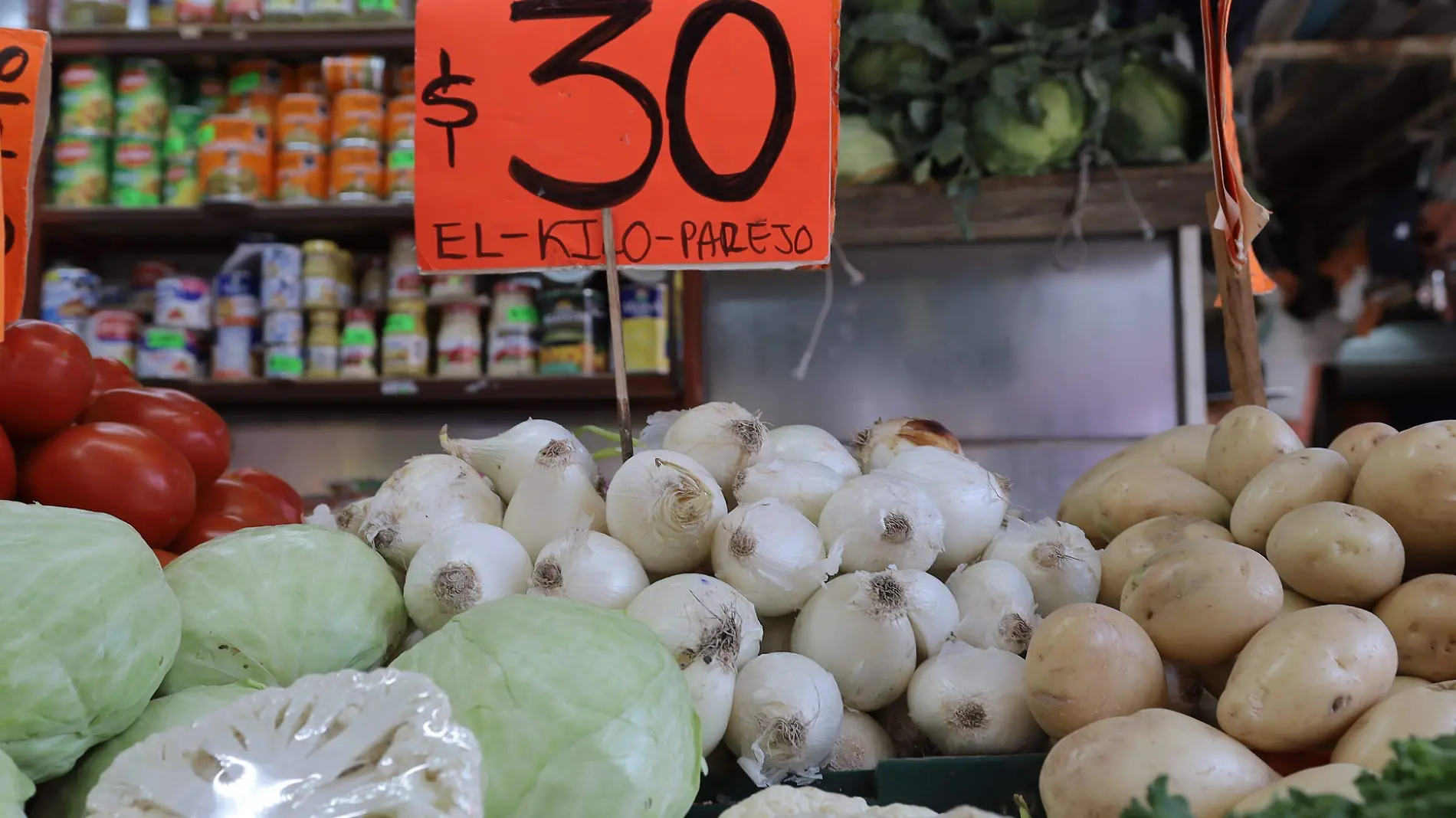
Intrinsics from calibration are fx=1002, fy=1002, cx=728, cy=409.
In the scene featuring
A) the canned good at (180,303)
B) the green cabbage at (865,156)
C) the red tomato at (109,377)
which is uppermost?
the green cabbage at (865,156)

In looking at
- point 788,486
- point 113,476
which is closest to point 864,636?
point 788,486

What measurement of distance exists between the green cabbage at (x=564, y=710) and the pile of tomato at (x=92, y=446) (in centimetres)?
68

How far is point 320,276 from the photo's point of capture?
10.1 feet

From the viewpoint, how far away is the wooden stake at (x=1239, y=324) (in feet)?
4.59

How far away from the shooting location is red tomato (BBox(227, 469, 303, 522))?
63.1 inches

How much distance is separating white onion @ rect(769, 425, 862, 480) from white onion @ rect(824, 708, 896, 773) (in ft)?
1.06

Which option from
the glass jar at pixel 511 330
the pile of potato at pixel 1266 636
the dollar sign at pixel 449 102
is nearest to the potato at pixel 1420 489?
the pile of potato at pixel 1266 636

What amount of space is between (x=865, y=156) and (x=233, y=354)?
6.63 ft

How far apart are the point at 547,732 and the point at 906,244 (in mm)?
2635

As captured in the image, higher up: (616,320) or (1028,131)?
(1028,131)

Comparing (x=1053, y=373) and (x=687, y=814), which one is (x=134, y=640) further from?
(x=1053, y=373)

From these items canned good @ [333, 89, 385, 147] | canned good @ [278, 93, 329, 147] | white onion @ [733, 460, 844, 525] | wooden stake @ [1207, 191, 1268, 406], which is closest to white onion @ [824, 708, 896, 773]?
white onion @ [733, 460, 844, 525]

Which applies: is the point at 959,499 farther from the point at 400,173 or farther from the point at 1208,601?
the point at 400,173

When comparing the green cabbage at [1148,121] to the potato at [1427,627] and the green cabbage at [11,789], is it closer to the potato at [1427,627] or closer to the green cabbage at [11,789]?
the potato at [1427,627]
